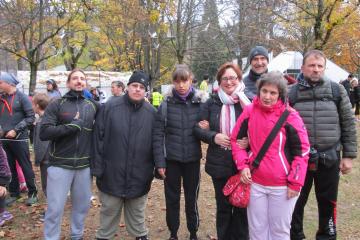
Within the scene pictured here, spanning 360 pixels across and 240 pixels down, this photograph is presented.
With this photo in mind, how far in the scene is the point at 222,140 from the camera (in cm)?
371

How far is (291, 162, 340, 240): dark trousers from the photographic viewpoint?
13.0 feet

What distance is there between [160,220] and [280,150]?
267 centimetres

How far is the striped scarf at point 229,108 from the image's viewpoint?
3785 millimetres

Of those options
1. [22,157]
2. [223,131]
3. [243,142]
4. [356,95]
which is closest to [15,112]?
[22,157]

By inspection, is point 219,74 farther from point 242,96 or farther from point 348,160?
point 348,160

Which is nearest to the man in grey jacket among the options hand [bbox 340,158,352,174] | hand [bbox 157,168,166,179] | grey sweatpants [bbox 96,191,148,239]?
hand [bbox 340,158,352,174]

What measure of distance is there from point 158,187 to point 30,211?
241cm

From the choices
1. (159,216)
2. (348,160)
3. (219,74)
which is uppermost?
(219,74)

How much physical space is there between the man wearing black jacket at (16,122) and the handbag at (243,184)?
11.8ft

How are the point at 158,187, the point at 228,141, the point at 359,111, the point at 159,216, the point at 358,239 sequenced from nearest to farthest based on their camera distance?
the point at 228,141, the point at 358,239, the point at 159,216, the point at 158,187, the point at 359,111

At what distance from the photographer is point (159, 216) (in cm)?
552

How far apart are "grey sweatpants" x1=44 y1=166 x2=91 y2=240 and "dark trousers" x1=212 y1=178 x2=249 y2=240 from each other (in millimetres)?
1475

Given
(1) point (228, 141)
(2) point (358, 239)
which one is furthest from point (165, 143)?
(2) point (358, 239)

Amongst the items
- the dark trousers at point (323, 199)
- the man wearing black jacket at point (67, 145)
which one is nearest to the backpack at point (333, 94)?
the dark trousers at point (323, 199)
